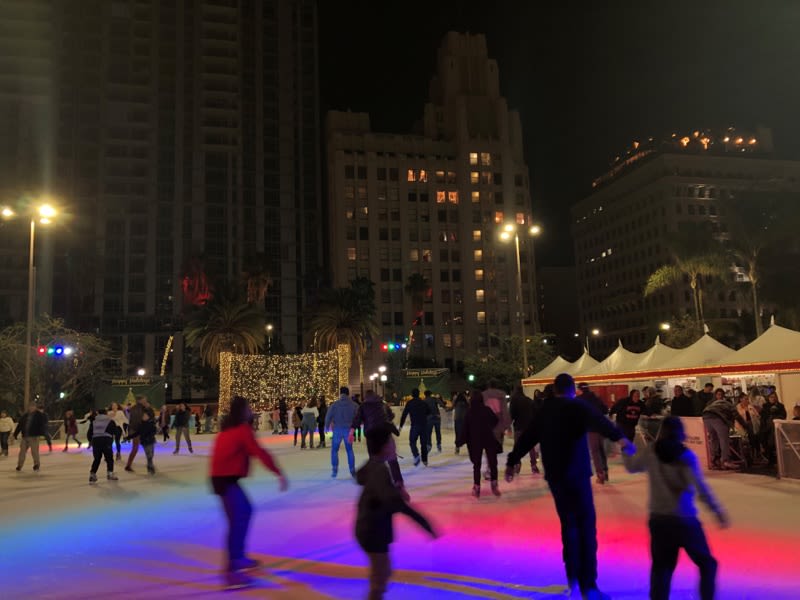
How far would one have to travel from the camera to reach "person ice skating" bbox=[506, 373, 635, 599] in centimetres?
502

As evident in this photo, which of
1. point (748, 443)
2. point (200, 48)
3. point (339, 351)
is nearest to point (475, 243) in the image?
point (200, 48)

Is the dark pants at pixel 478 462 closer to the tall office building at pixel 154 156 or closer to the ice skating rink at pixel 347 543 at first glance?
the ice skating rink at pixel 347 543

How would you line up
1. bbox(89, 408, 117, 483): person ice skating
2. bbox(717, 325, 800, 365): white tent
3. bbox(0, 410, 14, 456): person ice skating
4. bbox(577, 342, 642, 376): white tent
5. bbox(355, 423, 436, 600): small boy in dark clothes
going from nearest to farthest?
bbox(355, 423, 436, 600): small boy in dark clothes → bbox(89, 408, 117, 483): person ice skating → bbox(717, 325, 800, 365): white tent → bbox(0, 410, 14, 456): person ice skating → bbox(577, 342, 642, 376): white tent

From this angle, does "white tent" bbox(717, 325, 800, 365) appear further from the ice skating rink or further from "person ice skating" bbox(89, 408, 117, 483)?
"person ice skating" bbox(89, 408, 117, 483)

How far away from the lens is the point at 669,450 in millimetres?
4484

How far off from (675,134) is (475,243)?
2048 inches

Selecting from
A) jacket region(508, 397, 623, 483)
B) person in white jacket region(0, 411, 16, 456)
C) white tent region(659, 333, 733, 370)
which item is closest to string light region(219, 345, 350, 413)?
person in white jacket region(0, 411, 16, 456)

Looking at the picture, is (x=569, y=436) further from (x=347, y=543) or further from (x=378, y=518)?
(x=347, y=543)

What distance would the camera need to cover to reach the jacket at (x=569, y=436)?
16.8 feet

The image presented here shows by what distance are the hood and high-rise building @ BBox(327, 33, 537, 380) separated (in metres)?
89.0


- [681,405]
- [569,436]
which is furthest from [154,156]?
[569,436]

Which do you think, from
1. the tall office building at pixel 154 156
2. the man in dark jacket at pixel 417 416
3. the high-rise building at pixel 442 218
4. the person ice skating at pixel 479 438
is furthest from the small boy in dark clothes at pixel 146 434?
the high-rise building at pixel 442 218

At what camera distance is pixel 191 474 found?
14945 mm

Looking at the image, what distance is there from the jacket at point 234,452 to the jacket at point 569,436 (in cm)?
262
